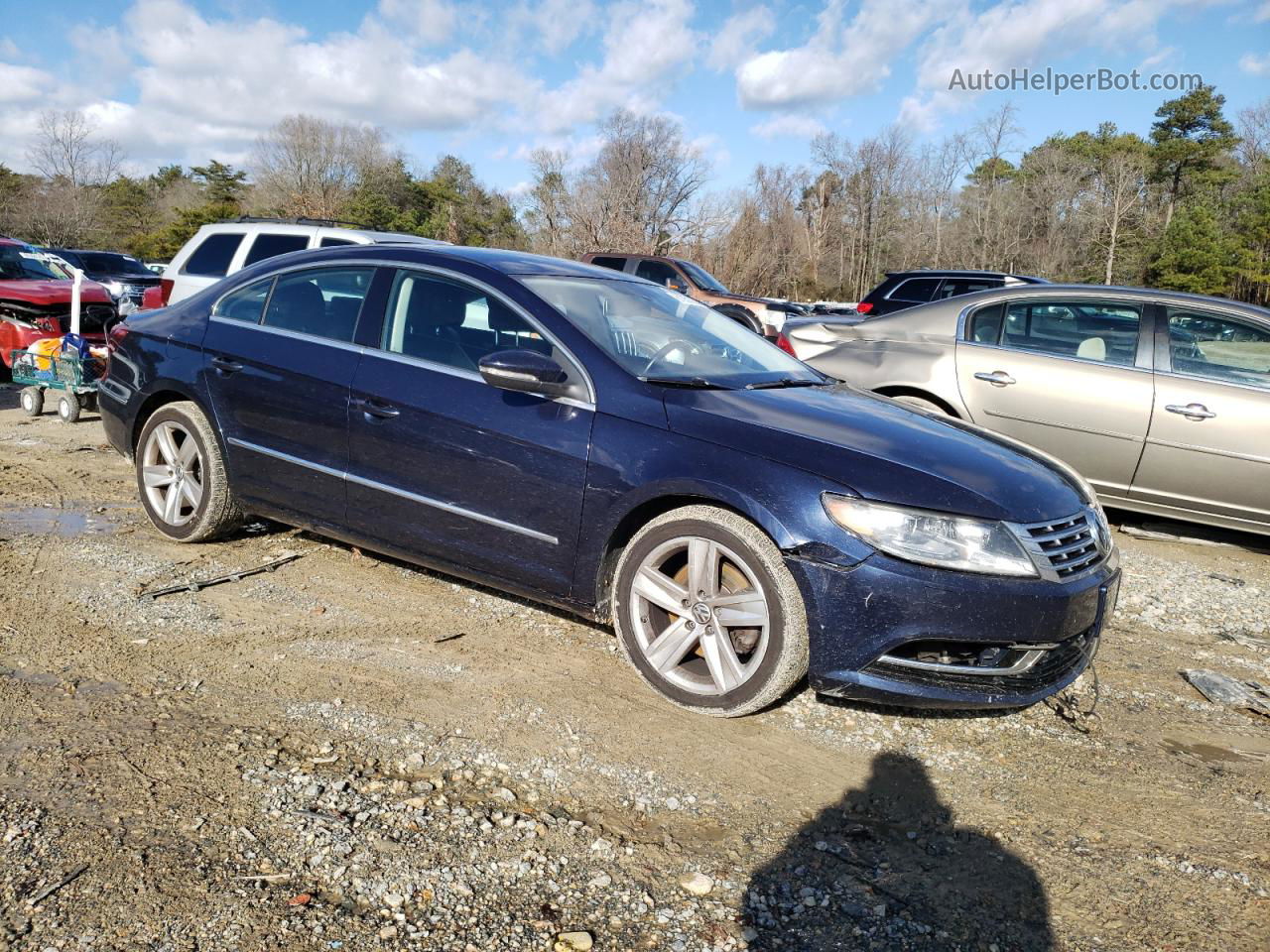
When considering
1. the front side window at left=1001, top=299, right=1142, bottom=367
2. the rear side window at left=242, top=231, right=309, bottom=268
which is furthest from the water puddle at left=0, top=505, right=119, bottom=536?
the front side window at left=1001, top=299, right=1142, bottom=367

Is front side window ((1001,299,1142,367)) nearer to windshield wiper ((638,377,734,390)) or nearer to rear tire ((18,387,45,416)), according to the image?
windshield wiper ((638,377,734,390))

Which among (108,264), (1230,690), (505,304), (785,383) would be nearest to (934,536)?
(785,383)

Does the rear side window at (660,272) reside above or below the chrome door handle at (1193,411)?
above

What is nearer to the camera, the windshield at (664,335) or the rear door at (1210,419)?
the windshield at (664,335)

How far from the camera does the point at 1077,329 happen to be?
21.0 feet

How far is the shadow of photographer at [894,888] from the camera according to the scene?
2303 millimetres

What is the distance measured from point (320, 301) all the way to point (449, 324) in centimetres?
82

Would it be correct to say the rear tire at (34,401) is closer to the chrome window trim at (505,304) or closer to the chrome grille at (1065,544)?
the chrome window trim at (505,304)

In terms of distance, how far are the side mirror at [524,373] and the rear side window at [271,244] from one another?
676cm

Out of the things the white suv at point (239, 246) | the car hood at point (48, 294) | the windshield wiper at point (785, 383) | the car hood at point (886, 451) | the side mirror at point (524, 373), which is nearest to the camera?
the car hood at point (886, 451)

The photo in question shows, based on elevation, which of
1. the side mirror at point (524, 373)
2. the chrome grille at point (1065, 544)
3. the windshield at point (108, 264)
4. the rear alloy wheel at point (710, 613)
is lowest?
the rear alloy wheel at point (710, 613)

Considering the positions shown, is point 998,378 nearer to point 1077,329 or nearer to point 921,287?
point 1077,329

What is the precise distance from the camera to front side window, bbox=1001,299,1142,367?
624cm

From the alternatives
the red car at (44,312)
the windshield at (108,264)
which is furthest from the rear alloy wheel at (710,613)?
the windshield at (108,264)
